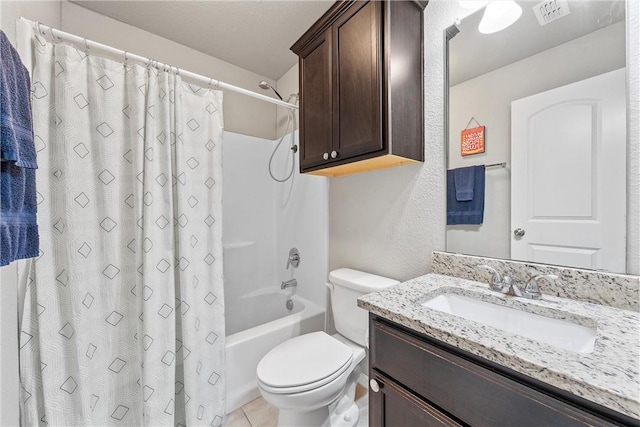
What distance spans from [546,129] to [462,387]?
3.01ft

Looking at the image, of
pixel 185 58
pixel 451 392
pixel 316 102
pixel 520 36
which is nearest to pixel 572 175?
pixel 520 36

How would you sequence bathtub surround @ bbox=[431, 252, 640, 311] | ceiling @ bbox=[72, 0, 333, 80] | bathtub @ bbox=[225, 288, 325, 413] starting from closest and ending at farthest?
bathtub surround @ bbox=[431, 252, 640, 311] → bathtub @ bbox=[225, 288, 325, 413] → ceiling @ bbox=[72, 0, 333, 80]

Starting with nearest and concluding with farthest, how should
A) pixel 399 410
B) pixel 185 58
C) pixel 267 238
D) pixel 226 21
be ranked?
pixel 399 410, pixel 226 21, pixel 185 58, pixel 267 238

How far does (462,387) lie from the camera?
608mm

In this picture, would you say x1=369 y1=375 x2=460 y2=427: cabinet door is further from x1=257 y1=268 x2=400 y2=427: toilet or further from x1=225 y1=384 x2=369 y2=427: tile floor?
x1=225 y1=384 x2=369 y2=427: tile floor

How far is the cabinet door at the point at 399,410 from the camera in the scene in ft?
2.18

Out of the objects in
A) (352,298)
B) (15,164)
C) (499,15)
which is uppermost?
(499,15)

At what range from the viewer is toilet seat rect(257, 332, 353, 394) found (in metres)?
1.02

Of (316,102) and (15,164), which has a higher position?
(316,102)

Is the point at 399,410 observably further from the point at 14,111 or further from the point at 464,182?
the point at 14,111

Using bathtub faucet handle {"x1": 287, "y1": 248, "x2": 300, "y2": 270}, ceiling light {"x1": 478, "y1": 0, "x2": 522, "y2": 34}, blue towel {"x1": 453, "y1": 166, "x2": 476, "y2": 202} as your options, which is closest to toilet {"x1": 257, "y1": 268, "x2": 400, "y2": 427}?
blue towel {"x1": 453, "y1": 166, "x2": 476, "y2": 202}

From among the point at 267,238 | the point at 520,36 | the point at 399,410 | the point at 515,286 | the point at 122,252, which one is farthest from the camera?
the point at 267,238

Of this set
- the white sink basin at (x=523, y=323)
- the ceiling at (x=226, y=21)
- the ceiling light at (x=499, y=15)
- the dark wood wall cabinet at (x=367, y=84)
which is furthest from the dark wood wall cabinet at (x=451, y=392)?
the ceiling at (x=226, y=21)

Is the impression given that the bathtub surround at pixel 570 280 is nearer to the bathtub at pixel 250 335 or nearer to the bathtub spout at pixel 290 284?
the bathtub at pixel 250 335
